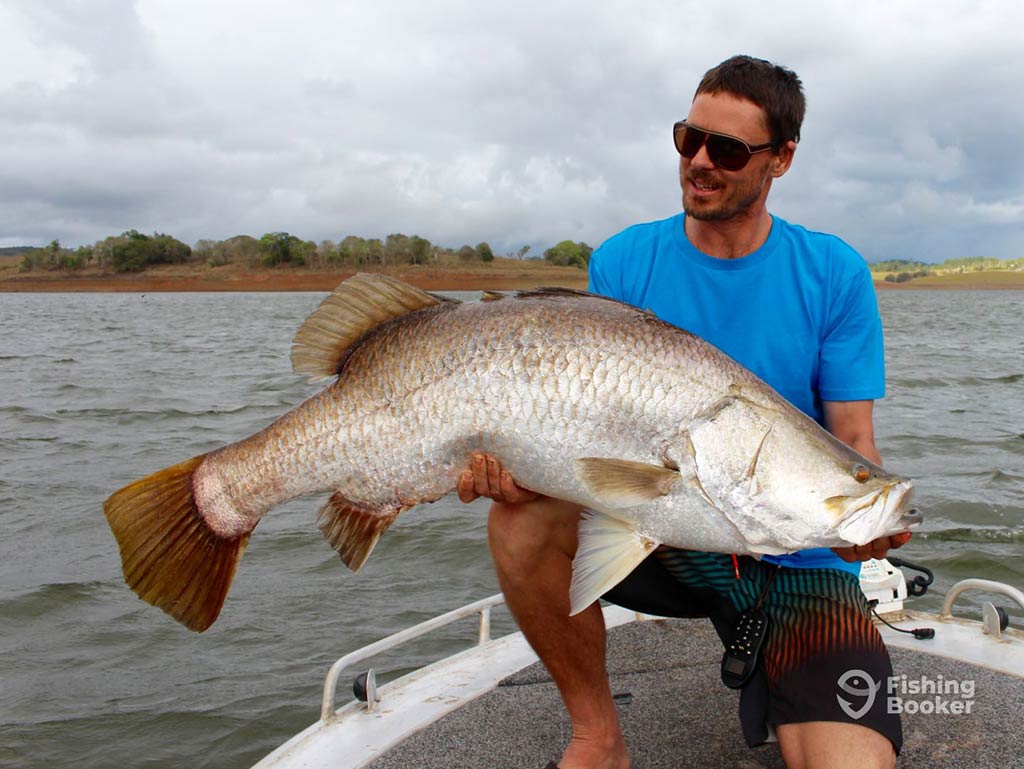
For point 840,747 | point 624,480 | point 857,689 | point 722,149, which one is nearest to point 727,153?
point 722,149

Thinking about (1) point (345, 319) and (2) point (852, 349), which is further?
(2) point (852, 349)

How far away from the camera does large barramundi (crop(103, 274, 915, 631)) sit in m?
2.52

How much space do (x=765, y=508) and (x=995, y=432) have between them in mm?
11644

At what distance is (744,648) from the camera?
9.57ft

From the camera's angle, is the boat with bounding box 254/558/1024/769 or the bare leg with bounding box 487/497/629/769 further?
the boat with bounding box 254/558/1024/769

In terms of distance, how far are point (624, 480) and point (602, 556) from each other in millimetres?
276

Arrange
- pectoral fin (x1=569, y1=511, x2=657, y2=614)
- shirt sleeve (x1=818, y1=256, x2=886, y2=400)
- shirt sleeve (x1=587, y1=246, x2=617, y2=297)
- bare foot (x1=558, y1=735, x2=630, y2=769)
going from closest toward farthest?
pectoral fin (x1=569, y1=511, x2=657, y2=614) < bare foot (x1=558, y1=735, x2=630, y2=769) < shirt sleeve (x1=818, y1=256, x2=886, y2=400) < shirt sleeve (x1=587, y1=246, x2=617, y2=297)

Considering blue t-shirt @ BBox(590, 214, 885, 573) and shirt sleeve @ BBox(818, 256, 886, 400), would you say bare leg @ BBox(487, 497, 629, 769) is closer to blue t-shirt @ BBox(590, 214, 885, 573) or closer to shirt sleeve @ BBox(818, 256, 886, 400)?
blue t-shirt @ BBox(590, 214, 885, 573)

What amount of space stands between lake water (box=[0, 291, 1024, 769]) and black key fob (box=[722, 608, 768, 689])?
120 inches

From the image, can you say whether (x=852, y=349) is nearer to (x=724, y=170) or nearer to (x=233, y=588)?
(x=724, y=170)

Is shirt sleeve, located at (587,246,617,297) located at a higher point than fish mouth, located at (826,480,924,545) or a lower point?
higher

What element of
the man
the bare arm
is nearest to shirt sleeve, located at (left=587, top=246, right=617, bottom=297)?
the man

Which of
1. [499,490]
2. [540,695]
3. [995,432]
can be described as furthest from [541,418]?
[995,432]

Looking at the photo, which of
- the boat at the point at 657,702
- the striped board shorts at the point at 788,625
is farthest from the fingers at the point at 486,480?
the boat at the point at 657,702
